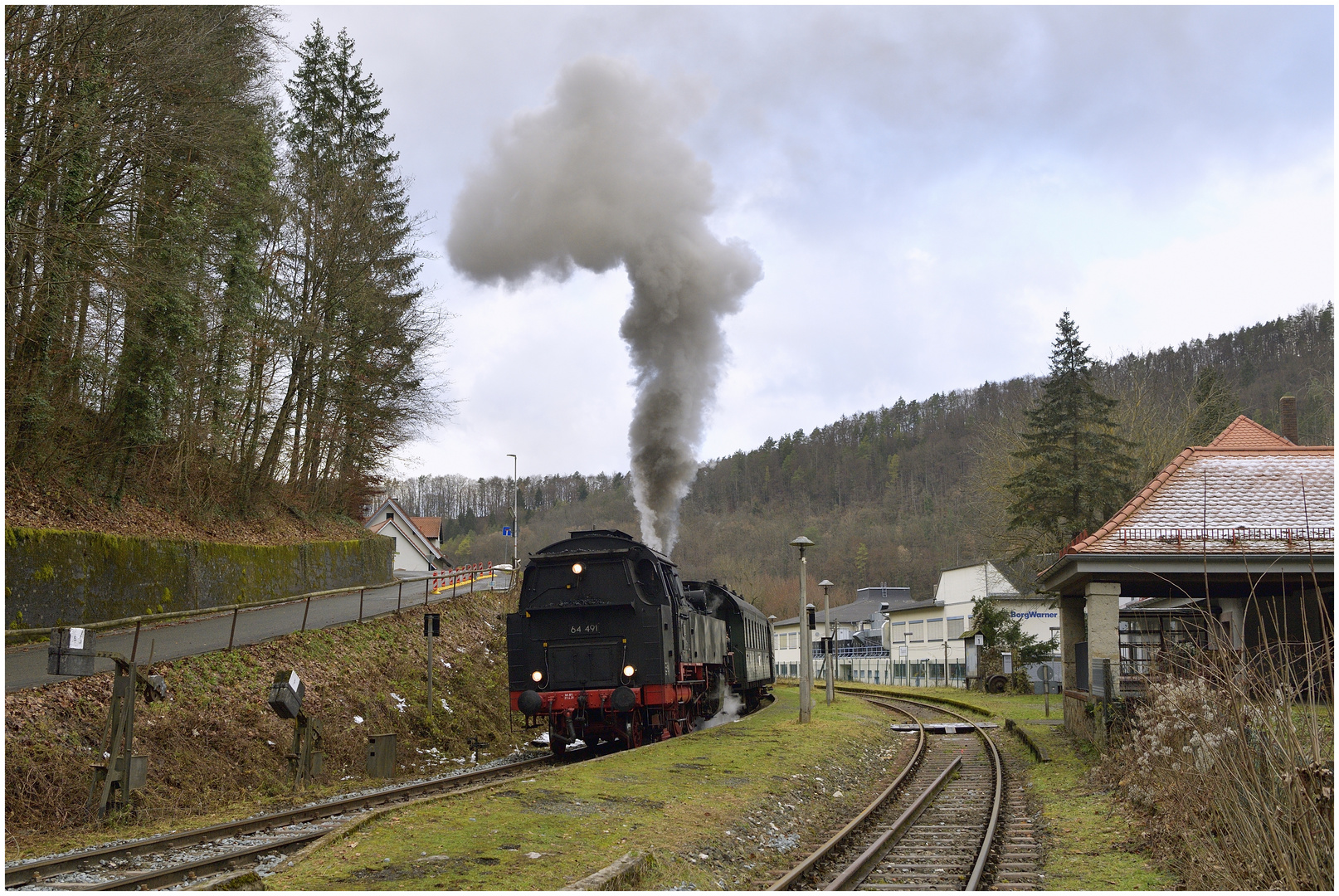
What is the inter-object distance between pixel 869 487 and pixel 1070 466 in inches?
2585

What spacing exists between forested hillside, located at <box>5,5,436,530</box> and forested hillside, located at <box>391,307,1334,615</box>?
58.9ft

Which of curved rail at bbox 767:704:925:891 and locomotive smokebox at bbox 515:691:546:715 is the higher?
locomotive smokebox at bbox 515:691:546:715

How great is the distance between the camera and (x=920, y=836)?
10.4 meters

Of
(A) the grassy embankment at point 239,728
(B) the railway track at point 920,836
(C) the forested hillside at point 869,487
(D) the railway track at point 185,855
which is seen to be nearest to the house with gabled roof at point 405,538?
(C) the forested hillside at point 869,487

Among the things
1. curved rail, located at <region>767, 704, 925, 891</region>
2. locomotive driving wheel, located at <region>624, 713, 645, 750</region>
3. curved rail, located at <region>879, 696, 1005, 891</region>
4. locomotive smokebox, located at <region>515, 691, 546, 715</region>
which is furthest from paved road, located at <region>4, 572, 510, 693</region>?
curved rail, located at <region>879, 696, 1005, 891</region>

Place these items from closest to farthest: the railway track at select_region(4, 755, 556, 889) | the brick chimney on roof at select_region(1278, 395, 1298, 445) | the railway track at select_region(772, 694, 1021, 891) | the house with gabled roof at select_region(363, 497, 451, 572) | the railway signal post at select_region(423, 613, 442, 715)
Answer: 1. the railway track at select_region(4, 755, 556, 889)
2. the railway track at select_region(772, 694, 1021, 891)
3. the railway signal post at select_region(423, 613, 442, 715)
4. the brick chimney on roof at select_region(1278, 395, 1298, 445)
5. the house with gabled roof at select_region(363, 497, 451, 572)

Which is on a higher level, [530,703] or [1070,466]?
[1070,466]

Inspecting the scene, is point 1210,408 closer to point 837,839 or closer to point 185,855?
point 837,839

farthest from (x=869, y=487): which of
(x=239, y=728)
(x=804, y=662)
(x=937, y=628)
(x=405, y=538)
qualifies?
(x=239, y=728)

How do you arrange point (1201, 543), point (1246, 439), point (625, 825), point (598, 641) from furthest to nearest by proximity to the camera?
1. point (1246, 439)
2. point (1201, 543)
3. point (598, 641)
4. point (625, 825)

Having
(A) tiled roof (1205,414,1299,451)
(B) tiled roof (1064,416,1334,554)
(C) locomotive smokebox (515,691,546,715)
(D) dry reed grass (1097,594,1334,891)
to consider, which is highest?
(A) tiled roof (1205,414,1299,451)

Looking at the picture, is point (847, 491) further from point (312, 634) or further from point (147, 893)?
point (147, 893)

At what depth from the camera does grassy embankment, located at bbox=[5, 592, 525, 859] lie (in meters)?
10.2

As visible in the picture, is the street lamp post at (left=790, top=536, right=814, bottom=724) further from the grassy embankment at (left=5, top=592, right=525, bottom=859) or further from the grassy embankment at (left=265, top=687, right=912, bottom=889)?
the grassy embankment at (left=5, top=592, right=525, bottom=859)
